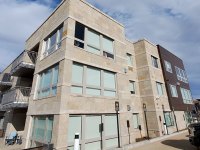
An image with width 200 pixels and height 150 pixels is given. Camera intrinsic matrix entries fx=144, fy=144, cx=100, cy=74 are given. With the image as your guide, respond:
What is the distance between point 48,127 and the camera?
30.8 ft

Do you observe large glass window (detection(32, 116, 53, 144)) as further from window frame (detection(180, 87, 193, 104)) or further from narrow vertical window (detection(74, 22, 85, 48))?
window frame (detection(180, 87, 193, 104))

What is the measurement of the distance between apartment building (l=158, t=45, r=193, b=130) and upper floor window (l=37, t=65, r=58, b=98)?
54.0 ft

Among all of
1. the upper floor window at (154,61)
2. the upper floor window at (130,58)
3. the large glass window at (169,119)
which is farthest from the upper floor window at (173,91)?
the upper floor window at (130,58)

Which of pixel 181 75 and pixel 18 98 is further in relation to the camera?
pixel 181 75

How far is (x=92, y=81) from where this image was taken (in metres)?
10.9

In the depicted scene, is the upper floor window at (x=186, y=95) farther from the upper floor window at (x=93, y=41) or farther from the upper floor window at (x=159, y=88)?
the upper floor window at (x=93, y=41)

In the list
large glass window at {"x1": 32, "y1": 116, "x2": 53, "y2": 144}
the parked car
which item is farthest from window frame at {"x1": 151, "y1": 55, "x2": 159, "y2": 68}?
large glass window at {"x1": 32, "y1": 116, "x2": 53, "y2": 144}

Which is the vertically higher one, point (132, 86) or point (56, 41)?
point (56, 41)

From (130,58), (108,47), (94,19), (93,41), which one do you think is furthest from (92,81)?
(130,58)

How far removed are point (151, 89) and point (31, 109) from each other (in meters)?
13.2

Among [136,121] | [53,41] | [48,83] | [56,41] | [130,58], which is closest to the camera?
[48,83]

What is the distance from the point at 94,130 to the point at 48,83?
4.93 m

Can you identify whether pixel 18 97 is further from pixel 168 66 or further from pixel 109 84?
pixel 168 66

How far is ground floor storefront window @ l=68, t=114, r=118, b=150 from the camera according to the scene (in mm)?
9070
